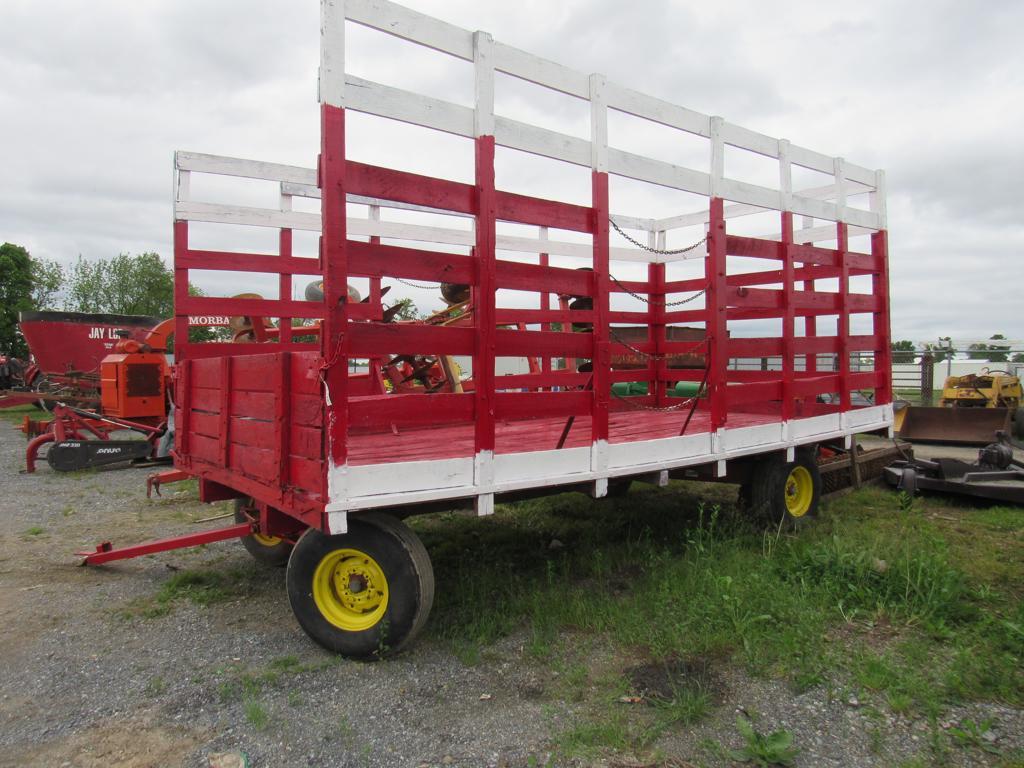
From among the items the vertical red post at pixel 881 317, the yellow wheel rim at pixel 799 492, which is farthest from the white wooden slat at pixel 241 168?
the vertical red post at pixel 881 317

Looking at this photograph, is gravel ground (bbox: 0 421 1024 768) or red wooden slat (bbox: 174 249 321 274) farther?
red wooden slat (bbox: 174 249 321 274)

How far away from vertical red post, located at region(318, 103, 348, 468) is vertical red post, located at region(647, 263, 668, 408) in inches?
192

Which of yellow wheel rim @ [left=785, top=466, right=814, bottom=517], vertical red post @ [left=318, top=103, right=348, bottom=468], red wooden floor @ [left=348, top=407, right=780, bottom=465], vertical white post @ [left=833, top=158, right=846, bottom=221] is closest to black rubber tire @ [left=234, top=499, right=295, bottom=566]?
red wooden floor @ [left=348, top=407, right=780, bottom=465]

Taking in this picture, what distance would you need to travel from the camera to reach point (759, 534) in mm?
5734

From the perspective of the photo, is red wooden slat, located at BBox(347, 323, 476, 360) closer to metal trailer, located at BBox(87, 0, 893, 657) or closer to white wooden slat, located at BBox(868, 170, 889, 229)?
metal trailer, located at BBox(87, 0, 893, 657)

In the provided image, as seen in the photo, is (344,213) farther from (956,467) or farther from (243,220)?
(956,467)

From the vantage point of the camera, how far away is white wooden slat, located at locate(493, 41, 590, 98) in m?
3.73

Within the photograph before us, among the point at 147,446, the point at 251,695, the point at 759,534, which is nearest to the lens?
the point at 251,695

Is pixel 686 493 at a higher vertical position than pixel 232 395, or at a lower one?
lower

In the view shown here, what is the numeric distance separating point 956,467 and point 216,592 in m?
7.77

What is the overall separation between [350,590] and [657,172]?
133 inches

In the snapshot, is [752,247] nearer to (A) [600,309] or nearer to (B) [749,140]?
(B) [749,140]

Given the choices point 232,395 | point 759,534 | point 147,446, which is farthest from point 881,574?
point 147,446

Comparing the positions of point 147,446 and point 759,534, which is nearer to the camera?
point 759,534
